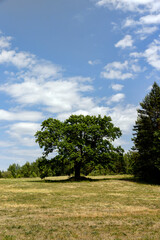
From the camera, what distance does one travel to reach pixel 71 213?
14.5 meters

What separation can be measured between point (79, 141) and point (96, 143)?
4057mm

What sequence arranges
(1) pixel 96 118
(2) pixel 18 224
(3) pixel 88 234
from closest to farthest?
(3) pixel 88 234, (2) pixel 18 224, (1) pixel 96 118

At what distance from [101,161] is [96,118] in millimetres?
9725

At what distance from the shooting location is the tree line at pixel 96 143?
141 feet

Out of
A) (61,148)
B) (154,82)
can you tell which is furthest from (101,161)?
(154,82)

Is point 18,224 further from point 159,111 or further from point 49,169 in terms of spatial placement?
point 159,111

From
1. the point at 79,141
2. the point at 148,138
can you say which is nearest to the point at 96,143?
the point at 79,141

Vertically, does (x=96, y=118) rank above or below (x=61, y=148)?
above

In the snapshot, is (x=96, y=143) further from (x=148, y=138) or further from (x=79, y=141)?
(x=148, y=138)

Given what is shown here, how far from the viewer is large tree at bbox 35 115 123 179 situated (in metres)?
43.3

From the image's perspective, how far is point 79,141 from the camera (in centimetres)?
4488

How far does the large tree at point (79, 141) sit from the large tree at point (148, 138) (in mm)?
4782

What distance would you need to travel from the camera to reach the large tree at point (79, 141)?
4331cm

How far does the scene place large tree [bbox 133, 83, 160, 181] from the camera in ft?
138
